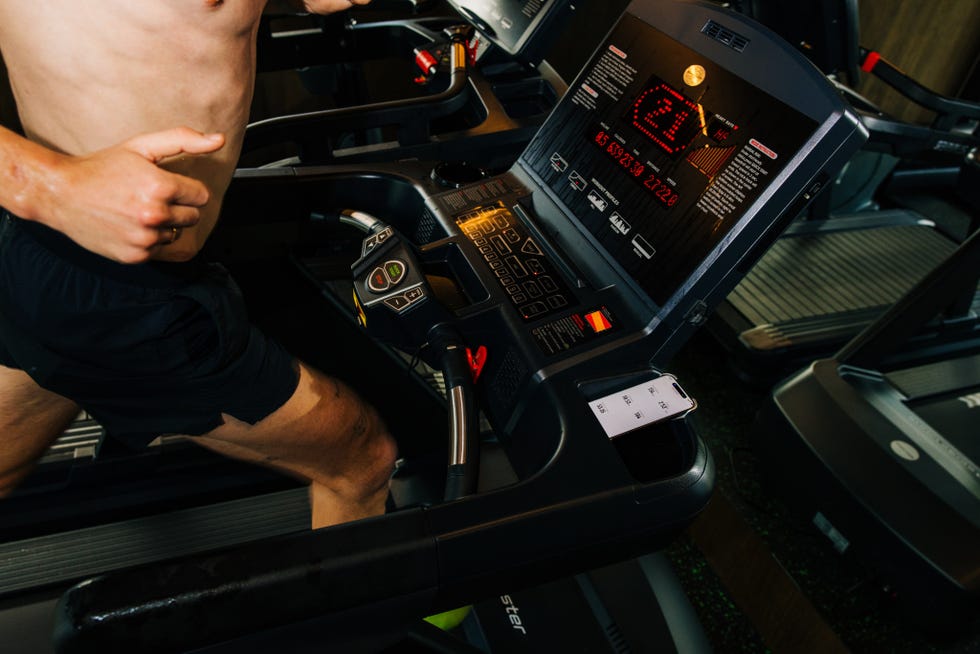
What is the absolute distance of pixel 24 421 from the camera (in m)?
1.37

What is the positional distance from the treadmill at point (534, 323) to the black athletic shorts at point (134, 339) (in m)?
0.25

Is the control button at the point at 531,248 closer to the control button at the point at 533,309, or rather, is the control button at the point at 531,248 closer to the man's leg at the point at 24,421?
the control button at the point at 533,309

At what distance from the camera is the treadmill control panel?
4.31 ft

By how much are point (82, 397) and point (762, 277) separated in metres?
2.23

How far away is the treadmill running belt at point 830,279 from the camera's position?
8.13 feet

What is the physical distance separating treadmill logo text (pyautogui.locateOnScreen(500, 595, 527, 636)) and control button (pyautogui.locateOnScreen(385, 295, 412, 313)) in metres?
0.60

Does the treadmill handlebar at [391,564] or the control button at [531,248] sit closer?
the treadmill handlebar at [391,564]

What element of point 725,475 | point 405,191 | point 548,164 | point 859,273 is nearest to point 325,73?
point 405,191

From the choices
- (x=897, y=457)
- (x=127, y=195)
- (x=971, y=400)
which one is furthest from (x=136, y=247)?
(x=971, y=400)

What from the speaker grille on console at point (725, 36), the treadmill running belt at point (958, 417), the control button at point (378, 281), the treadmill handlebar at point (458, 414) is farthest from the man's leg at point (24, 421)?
the treadmill running belt at point (958, 417)

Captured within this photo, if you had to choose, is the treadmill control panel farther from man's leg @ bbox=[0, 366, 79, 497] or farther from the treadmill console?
man's leg @ bbox=[0, 366, 79, 497]

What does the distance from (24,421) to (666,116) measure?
4.28 feet

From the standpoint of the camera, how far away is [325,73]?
102 inches

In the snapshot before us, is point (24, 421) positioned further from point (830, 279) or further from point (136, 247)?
point (830, 279)
